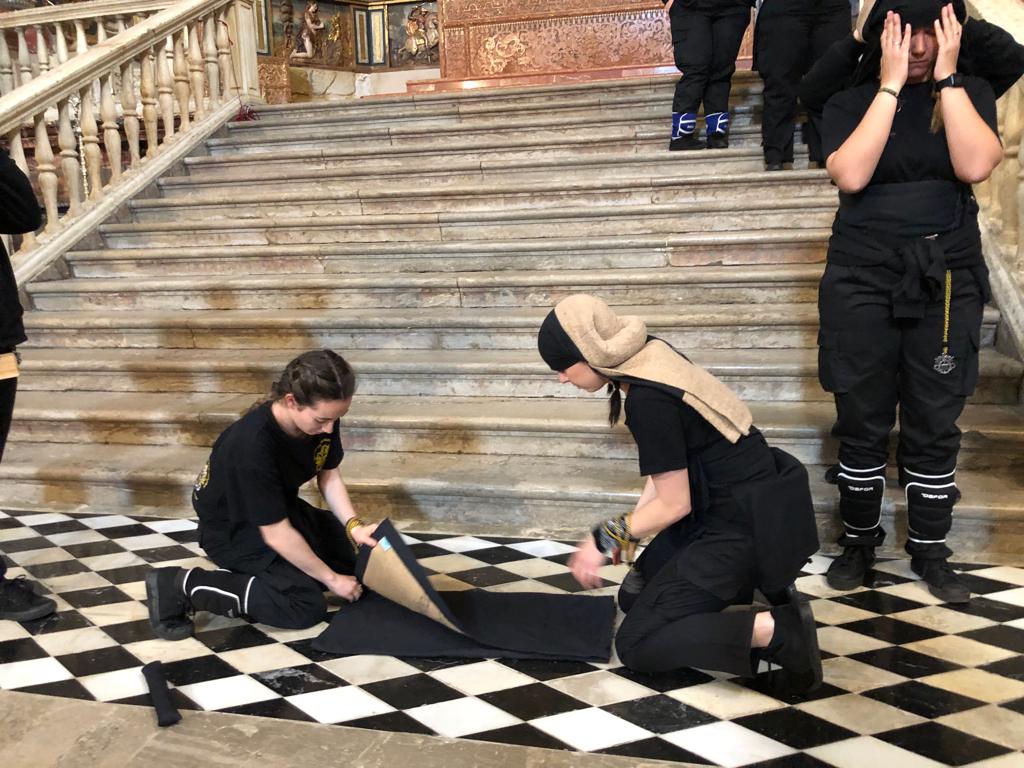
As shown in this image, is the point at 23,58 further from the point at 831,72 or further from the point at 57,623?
the point at 831,72

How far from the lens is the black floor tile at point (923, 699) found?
2.35 meters

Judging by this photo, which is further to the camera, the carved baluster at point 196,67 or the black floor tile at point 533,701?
the carved baluster at point 196,67

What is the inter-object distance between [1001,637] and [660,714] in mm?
1090

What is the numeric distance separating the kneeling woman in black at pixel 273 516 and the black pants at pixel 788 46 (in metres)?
3.57

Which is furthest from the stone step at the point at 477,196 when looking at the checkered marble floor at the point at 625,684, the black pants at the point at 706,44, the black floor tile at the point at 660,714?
the black floor tile at the point at 660,714

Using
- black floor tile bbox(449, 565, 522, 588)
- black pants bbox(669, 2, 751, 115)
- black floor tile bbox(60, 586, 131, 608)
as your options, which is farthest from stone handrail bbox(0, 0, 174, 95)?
black floor tile bbox(449, 565, 522, 588)

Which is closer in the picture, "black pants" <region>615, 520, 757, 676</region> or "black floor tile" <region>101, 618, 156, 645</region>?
"black pants" <region>615, 520, 757, 676</region>

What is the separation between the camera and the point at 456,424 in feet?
13.9

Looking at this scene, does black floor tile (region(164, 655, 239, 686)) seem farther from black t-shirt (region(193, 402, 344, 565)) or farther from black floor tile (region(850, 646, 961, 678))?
black floor tile (region(850, 646, 961, 678))

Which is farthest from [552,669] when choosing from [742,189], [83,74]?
[83,74]

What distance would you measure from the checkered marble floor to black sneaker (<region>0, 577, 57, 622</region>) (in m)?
0.04

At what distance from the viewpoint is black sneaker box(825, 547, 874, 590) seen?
124 inches

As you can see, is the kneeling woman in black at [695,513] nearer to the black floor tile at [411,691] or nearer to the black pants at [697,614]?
the black pants at [697,614]

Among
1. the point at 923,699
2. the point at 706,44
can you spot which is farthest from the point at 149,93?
the point at 923,699
